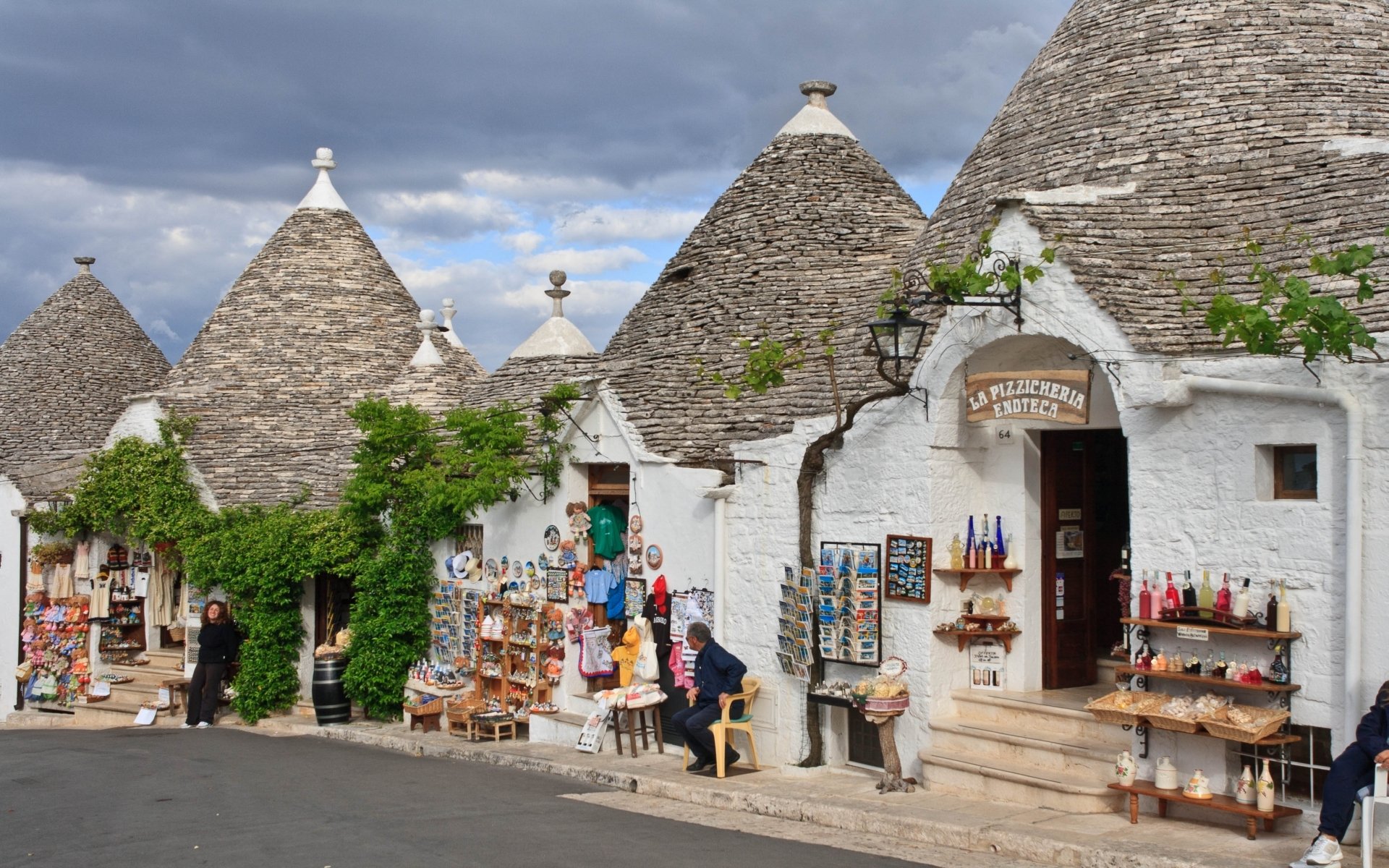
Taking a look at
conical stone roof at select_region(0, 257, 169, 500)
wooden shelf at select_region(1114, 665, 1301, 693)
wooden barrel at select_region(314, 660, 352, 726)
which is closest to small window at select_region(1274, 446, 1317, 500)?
wooden shelf at select_region(1114, 665, 1301, 693)

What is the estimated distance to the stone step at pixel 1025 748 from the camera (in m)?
9.56

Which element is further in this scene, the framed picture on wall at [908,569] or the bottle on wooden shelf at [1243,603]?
the framed picture on wall at [908,569]

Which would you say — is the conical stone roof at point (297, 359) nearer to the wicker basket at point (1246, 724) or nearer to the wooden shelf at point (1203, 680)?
the wooden shelf at point (1203, 680)

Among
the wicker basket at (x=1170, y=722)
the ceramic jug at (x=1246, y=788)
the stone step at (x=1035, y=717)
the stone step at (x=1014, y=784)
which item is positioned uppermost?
the wicker basket at (x=1170, y=722)

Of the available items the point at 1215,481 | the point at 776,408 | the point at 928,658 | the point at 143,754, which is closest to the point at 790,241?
the point at 776,408

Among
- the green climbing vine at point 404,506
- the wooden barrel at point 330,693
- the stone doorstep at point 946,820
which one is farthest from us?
the wooden barrel at point 330,693

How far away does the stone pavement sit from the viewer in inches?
322

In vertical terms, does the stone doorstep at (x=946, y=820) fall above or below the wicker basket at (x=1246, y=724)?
below

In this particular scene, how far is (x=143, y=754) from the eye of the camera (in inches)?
570

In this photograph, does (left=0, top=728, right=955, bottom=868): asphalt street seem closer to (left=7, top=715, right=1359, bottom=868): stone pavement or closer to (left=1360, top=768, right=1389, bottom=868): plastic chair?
(left=7, top=715, right=1359, bottom=868): stone pavement

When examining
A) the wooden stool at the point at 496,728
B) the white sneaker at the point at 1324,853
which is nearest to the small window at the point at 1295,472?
the white sneaker at the point at 1324,853

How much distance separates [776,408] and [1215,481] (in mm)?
4601

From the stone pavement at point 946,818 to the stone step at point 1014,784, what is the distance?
3.0 inches

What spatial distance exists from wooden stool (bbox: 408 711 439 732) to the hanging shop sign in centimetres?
820
